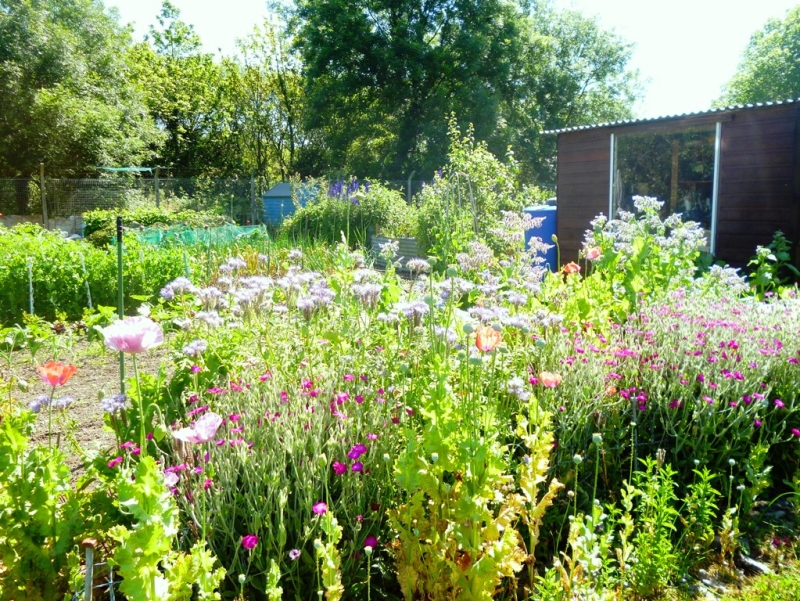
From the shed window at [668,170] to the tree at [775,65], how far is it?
30.2 meters

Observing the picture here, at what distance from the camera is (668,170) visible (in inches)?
424

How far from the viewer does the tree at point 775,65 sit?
35.8 metres

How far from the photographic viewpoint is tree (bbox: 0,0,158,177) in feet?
67.1

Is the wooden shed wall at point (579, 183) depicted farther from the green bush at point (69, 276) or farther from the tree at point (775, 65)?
the tree at point (775, 65)

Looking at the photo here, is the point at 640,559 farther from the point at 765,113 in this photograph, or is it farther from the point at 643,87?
the point at 643,87

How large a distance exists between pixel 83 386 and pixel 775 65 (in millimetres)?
42657

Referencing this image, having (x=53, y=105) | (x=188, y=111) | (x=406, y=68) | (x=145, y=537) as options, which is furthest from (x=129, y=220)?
(x=188, y=111)

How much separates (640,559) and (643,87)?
34.8 metres

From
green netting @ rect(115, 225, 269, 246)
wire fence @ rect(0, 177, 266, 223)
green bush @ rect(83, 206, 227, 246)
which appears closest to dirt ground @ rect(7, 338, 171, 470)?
green netting @ rect(115, 225, 269, 246)

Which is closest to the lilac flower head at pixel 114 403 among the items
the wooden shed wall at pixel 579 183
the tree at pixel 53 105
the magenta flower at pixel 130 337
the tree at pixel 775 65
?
the magenta flower at pixel 130 337

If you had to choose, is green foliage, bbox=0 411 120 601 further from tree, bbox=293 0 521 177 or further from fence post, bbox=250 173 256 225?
tree, bbox=293 0 521 177

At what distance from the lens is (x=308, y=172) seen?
94.6 ft

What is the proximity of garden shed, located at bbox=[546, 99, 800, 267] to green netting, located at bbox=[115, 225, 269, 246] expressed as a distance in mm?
5328

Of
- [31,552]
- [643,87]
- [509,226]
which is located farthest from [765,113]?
[643,87]
